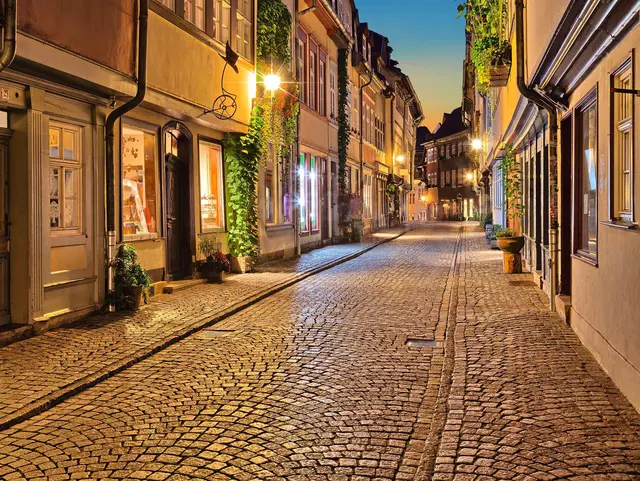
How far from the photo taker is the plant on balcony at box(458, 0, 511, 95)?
15.5m

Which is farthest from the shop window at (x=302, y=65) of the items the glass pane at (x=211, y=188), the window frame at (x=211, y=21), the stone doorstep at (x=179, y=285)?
the stone doorstep at (x=179, y=285)

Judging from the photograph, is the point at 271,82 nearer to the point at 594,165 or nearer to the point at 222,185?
the point at 222,185

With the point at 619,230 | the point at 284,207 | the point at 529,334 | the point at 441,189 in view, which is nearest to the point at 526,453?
the point at 619,230

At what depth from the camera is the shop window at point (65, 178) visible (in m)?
9.54

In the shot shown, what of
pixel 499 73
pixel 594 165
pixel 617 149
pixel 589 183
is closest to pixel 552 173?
pixel 589 183

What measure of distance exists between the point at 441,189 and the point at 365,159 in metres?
43.2

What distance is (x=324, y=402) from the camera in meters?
5.85

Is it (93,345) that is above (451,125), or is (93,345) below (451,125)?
below

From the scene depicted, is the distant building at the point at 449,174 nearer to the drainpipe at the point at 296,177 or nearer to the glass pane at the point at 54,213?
the drainpipe at the point at 296,177

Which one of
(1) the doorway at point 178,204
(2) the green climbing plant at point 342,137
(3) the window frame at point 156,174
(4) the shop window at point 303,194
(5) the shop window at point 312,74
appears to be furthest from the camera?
(2) the green climbing plant at point 342,137

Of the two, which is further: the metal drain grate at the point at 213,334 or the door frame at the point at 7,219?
the metal drain grate at the point at 213,334

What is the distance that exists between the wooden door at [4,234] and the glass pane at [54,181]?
0.85m

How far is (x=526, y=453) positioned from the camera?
453cm

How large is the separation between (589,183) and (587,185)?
0.16 meters
